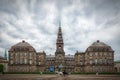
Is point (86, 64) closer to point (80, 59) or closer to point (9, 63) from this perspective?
point (80, 59)

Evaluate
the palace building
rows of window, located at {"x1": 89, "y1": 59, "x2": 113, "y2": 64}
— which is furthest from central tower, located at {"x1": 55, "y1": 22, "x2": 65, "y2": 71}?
rows of window, located at {"x1": 89, "y1": 59, "x2": 113, "y2": 64}

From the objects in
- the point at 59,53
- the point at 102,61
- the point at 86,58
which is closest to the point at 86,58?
the point at 86,58

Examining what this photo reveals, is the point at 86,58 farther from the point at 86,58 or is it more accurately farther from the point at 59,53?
the point at 59,53

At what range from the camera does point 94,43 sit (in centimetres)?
8594

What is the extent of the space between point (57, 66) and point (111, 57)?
138 feet

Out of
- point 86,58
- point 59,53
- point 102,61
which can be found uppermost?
point 59,53

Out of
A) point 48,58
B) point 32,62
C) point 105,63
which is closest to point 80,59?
point 105,63

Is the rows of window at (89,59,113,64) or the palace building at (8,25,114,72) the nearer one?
the palace building at (8,25,114,72)

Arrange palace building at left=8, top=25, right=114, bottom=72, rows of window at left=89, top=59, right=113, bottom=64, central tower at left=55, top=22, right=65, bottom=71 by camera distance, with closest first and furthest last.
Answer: palace building at left=8, top=25, right=114, bottom=72 → rows of window at left=89, top=59, right=113, bottom=64 → central tower at left=55, top=22, right=65, bottom=71

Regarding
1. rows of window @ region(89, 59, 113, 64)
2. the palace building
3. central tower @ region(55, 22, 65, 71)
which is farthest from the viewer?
central tower @ region(55, 22, 65, 71)

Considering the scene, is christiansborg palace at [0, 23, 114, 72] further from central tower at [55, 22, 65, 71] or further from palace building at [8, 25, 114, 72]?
central tower at [55, 22, 65, 71]

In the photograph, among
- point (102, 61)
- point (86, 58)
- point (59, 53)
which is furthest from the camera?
point (59, 53)

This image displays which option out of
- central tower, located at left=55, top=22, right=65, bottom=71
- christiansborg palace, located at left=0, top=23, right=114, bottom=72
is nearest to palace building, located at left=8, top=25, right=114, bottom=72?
christiansborg palace, located at left=0, top=23, right=114, bottom=72

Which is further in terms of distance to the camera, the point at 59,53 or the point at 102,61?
the point at 59,53
